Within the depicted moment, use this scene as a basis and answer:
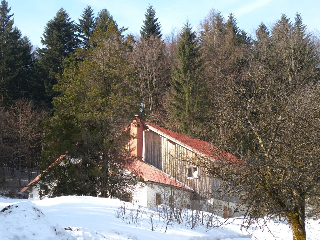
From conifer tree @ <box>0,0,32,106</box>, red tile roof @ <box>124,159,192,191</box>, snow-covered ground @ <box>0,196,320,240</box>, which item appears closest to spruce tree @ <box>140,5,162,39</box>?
conifer tree @ <box>0,0,32,106</box>

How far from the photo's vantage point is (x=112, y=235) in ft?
33.5

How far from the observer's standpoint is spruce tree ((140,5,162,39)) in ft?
163

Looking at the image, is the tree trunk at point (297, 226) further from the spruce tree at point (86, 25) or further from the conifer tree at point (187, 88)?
the spruce tree at point (86, 25)

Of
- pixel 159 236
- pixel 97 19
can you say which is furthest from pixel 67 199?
pixel 97 19

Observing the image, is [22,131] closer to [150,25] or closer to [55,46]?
[55,46]

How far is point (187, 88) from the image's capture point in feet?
116

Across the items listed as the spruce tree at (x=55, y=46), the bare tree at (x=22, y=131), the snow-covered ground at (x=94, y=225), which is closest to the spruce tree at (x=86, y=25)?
the spruce tree at (x=55, y=46)

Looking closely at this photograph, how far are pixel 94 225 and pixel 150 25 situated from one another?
41848mm

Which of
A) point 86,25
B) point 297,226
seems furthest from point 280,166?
point 86,25

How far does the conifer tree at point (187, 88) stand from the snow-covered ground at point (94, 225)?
657 inches

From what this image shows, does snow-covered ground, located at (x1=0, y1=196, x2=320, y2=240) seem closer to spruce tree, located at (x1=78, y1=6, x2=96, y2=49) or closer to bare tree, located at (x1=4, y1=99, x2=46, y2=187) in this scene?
bare tree, located at (x1=4, y1=99, x2=46, y2=187)

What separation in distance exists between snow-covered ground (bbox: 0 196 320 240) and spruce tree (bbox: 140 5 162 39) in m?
35.9

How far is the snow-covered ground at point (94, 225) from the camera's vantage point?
8367 mm

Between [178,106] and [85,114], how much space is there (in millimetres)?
14044
